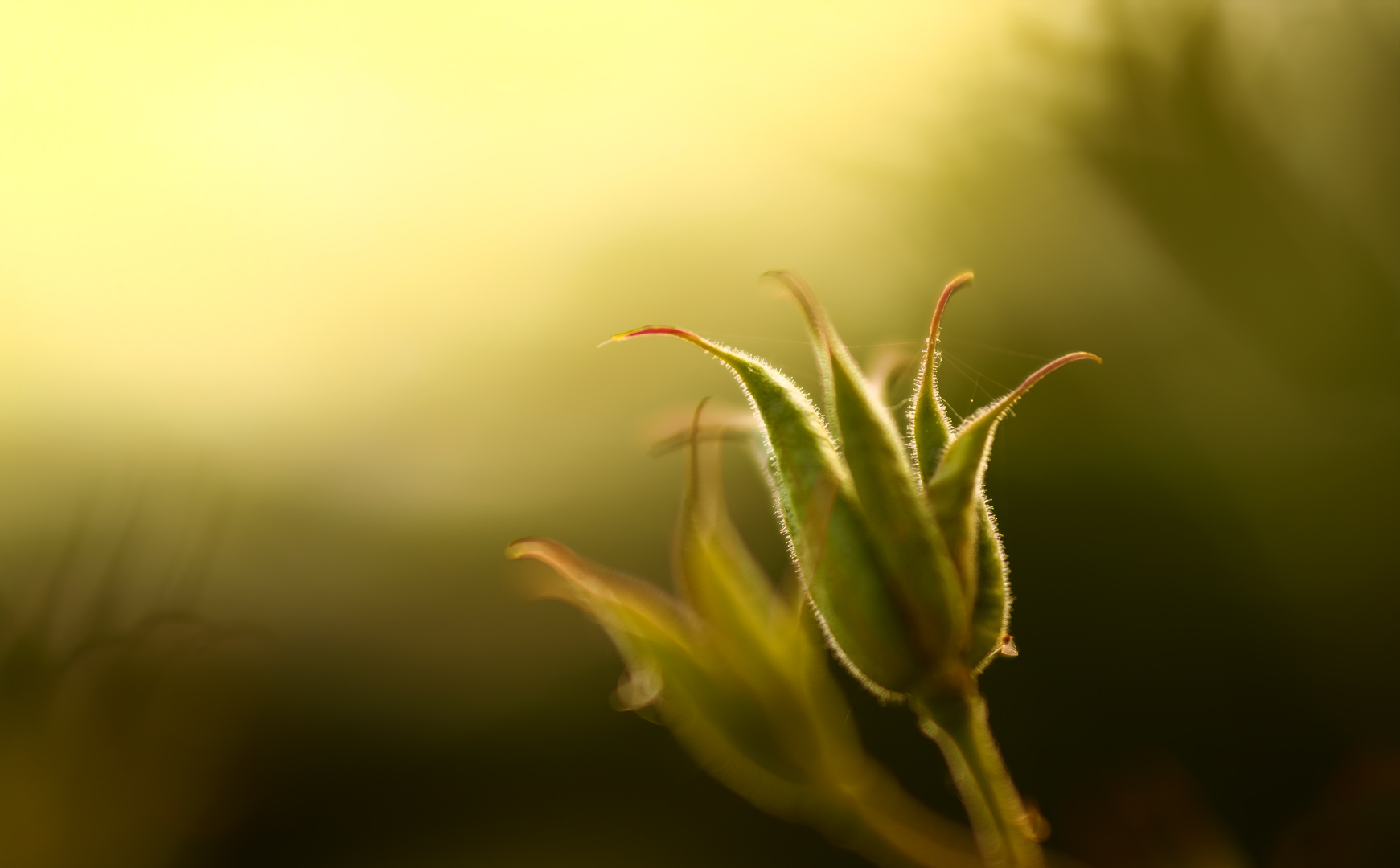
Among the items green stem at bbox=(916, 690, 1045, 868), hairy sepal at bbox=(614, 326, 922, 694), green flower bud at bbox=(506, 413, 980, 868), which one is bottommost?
green flower bud at bbox=(506, 413, 980, 868)

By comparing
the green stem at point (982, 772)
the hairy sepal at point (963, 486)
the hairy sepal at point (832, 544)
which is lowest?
the green stem at point (982, 772)

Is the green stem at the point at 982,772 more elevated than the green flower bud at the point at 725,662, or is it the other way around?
the green stem at the point at 982,772

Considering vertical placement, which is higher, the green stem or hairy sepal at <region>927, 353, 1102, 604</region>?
hairy sepal at <region>927, 353, 1102, 604</region>

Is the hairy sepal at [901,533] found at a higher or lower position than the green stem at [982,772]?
higher

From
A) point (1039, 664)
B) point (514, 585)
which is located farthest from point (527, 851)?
point (1039, 664)

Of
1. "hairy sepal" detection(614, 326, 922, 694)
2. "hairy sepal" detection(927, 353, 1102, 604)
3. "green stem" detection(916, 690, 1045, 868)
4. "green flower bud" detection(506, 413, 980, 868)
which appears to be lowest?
"green flower bud" detection(506, 413, 980, 868)

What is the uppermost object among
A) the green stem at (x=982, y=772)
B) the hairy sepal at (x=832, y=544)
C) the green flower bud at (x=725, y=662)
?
the hairy sepal at (x=832, y=544)

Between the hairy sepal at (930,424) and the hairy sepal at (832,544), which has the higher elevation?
the hairy sepal at (930,424)

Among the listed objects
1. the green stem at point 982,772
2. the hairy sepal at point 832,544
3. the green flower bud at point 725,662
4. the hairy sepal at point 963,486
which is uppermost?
the hairy sepal at point 963,486

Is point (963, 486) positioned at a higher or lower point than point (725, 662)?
higher
